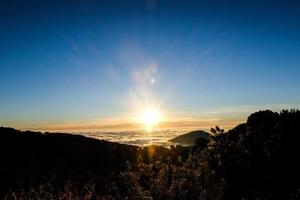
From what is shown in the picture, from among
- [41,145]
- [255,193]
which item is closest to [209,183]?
[255,193]

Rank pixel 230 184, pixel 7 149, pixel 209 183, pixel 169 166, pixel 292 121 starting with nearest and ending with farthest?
pixel 209 183, pixel 169 166, pixel 230 184, pixel 292 121, pixel 7 149

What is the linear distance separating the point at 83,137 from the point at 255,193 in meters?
33.8

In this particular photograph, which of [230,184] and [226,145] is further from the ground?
[226,145]

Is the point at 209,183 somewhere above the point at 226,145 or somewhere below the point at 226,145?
below

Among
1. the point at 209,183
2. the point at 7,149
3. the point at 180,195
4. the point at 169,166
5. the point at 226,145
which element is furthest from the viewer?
the point at 7,149

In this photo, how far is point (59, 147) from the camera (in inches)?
1497

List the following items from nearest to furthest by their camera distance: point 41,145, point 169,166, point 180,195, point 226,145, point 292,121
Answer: point 180,195
point 169,166
point 226,145
point 292,121
point 41,145

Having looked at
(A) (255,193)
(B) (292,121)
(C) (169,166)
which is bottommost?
(A) (255,193)

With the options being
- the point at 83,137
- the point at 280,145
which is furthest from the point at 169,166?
the point at 83,137

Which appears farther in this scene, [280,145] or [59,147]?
[59,147]

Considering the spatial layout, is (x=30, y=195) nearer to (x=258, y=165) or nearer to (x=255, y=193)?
(x=255, y=193)

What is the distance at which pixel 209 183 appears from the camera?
9.66 m

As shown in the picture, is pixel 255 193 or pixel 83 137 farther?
pixel 83 137

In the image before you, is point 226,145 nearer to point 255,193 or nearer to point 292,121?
point 255,193
